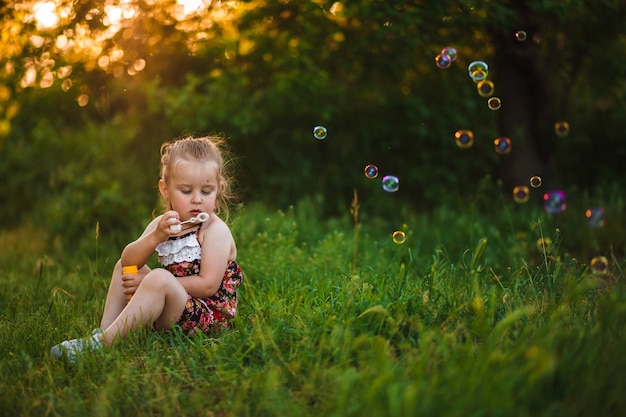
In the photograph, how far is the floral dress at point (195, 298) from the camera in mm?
2877

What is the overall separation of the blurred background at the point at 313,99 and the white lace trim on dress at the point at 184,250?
6.67 ft

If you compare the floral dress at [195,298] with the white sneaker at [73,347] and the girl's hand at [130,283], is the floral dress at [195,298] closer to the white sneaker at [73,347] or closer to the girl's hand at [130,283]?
the girl's hand at [130,283]

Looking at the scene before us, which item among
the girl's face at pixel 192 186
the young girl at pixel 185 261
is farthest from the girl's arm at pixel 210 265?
the girl's face at pixel 192 186

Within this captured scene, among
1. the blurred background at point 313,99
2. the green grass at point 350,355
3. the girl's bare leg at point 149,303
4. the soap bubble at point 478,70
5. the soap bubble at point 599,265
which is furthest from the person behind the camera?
the blurred background at point 313,99

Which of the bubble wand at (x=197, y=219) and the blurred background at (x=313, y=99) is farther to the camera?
the blurred background at (x=313, y=99)

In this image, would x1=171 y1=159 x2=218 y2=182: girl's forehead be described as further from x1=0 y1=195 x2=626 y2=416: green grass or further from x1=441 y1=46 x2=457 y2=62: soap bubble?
x1=441 y1=46 x2=457 y2=62: soap bubble

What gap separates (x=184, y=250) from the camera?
116 inches

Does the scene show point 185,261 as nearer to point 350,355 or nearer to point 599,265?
point 350,355

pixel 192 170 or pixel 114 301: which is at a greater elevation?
pixel 192 170

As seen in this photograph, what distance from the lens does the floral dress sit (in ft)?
9.44

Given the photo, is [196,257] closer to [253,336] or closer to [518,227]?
[253,336]

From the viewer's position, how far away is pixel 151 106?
19.8 ft

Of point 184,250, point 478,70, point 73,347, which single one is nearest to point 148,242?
point 184,250

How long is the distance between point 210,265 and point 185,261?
0.44ft
